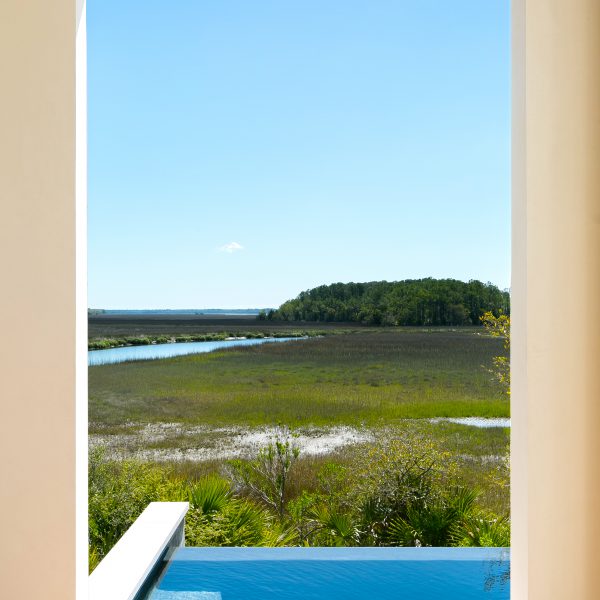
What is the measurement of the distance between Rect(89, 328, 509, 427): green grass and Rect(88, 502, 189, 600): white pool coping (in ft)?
3.00

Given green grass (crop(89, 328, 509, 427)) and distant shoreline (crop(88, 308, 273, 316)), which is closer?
green grass (crop(89, 328, 509, 427))

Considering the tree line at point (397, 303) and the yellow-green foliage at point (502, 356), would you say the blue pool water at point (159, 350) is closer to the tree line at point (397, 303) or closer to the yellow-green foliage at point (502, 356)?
the tree line at point (397, 303)

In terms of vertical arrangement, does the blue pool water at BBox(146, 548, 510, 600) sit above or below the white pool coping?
below

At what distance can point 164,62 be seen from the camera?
4.27m

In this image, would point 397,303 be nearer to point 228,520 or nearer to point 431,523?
point 431,523

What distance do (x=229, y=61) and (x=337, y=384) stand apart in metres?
2.53

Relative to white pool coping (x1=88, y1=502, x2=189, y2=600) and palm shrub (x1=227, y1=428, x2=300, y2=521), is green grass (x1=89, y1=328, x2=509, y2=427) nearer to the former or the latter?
palm shrub (x1=227, y1=428, x2=300, y2=521)

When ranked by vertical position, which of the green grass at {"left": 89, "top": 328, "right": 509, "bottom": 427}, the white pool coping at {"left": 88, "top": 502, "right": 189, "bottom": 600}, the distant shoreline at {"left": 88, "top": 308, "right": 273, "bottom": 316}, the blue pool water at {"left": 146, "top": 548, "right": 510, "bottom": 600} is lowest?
the blue pool water at {"left": 146, "top": 548, "right": 510, "bottom": 600}

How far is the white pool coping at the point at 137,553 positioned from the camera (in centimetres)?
246

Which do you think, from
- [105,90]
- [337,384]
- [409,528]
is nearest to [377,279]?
[337,384]
